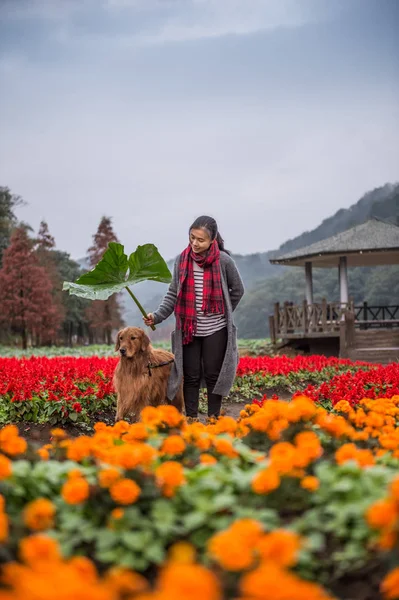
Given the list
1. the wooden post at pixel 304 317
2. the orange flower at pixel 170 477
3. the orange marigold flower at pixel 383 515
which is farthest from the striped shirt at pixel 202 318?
the wooden post at pixel 304 317

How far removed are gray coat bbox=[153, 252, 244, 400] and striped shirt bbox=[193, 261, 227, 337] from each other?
3.3 inches

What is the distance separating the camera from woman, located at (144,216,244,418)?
5965 millimetres

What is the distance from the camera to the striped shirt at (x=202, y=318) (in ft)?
19.7

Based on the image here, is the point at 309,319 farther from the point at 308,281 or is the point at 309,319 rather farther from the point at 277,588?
the point at 277,588

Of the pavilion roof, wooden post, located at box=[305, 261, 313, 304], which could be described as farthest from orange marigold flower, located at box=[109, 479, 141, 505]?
wooden post, located at box=[305, 261, 313, 304]

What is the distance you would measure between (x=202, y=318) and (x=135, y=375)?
84 centimetres

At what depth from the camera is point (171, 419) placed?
3.28m

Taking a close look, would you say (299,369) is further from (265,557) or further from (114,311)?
(114,311)

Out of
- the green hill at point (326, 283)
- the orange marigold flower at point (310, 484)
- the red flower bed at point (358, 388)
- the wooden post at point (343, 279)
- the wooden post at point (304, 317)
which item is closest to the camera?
the orange marigold flower at point (310, 484)

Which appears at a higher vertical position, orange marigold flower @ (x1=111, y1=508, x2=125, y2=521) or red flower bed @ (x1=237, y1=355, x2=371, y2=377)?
orange marigold flower @ (x1=111, y1=508, x2=125, y2=521)

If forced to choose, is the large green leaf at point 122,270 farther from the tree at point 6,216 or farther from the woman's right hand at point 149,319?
the tree at point 6,216

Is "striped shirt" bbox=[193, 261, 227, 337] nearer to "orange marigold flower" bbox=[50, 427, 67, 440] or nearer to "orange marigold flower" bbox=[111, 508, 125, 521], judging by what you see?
"orange marigold flower" bbox=[50, 427, 67, 440]

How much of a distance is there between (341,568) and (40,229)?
44703 mm

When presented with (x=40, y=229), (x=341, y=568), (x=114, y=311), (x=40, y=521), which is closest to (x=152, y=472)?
(x=40, y=521)
